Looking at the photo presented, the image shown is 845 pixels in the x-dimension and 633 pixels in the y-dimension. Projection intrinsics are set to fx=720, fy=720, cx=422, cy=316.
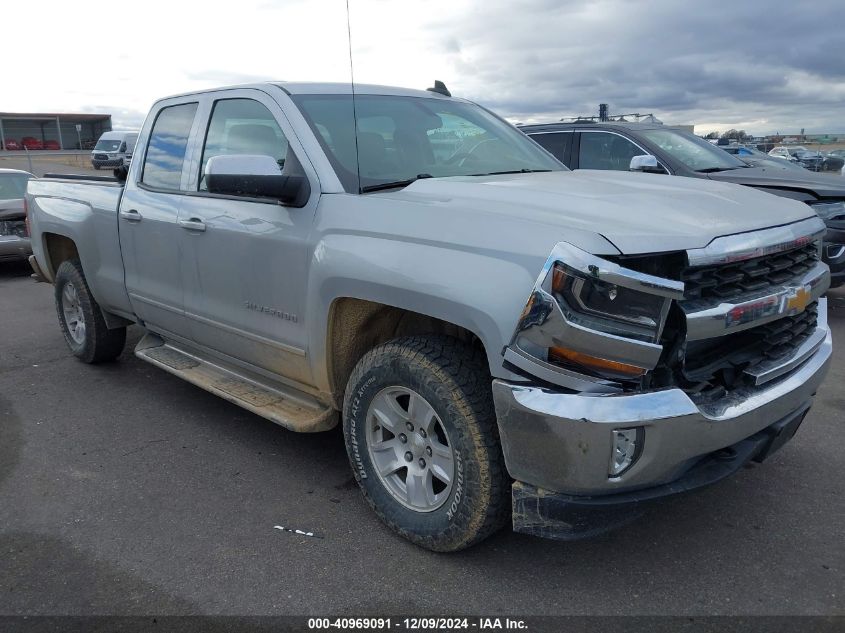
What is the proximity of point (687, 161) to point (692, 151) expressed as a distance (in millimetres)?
363

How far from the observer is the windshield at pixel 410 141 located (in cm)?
344

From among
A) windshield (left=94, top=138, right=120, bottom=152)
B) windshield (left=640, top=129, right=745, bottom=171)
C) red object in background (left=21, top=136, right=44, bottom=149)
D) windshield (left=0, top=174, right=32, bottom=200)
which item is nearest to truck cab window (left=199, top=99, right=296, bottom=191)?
windshield (left=640, top=129, right=745, bottom=171)

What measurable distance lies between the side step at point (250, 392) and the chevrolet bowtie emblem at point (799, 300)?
202 cm

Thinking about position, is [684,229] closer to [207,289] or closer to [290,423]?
[290,423]

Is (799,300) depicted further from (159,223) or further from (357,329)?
(159,223)

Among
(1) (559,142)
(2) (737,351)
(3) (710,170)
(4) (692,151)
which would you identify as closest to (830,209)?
(3) (710,170)

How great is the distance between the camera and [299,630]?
2.55 metres

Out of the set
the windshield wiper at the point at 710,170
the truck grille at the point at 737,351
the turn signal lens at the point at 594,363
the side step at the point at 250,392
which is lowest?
the side step at the point at 250,392

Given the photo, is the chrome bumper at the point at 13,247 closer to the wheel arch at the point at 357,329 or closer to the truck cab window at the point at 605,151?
the truck cab window at the point at 605,151

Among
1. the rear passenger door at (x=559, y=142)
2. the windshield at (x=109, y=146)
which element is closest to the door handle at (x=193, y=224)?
the rear passenger door at (x=559, y=142)

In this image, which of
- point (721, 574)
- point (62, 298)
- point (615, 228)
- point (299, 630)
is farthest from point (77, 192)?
point (721, 574)

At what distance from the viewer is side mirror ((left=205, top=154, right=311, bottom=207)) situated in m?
3.12

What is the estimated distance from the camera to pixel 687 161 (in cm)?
743

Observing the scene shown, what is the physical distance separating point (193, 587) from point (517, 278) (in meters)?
1.73
